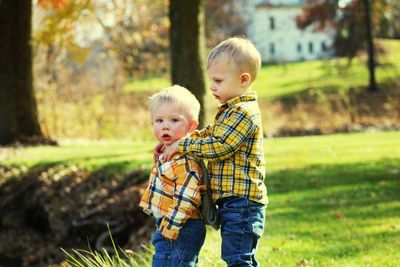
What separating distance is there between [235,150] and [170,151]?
0.43 m

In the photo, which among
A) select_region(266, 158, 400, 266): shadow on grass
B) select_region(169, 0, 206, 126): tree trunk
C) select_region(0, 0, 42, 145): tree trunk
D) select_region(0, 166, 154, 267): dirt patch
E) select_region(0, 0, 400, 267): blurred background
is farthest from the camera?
select_region(0, 0, 42, 145): tree trunk

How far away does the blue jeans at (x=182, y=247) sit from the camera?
4348 mm

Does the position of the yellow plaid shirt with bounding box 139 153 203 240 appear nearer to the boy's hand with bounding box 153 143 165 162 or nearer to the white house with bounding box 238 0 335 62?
the boy's hand with bounding box 153 143 165 162

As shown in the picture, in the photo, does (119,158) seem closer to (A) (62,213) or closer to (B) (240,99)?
(A) (62,213)

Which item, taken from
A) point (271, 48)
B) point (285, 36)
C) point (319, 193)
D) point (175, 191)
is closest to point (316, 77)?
point (271, 48)

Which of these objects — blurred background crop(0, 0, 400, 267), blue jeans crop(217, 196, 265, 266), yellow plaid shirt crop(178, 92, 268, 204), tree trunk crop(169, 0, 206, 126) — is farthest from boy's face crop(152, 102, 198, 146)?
tree trunk crop(169, 0, 206, 126)

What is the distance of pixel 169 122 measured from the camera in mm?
4379

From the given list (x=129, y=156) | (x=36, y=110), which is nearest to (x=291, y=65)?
(x=36, y=110)

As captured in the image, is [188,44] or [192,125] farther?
[188,44]

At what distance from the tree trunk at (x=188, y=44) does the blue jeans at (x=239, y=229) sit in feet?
28.0

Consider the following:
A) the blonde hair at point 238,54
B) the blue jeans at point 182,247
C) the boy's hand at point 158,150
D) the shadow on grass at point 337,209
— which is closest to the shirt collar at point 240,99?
the blonde hair at point 238,54

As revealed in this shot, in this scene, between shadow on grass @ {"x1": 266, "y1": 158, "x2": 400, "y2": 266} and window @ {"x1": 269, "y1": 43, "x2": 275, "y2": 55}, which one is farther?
window @ {"x1": 269, "y1": 43, "x2": 275, "y2": 55}

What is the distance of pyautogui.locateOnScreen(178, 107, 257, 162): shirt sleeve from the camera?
417 cm

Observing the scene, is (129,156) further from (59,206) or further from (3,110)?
(3,110)
